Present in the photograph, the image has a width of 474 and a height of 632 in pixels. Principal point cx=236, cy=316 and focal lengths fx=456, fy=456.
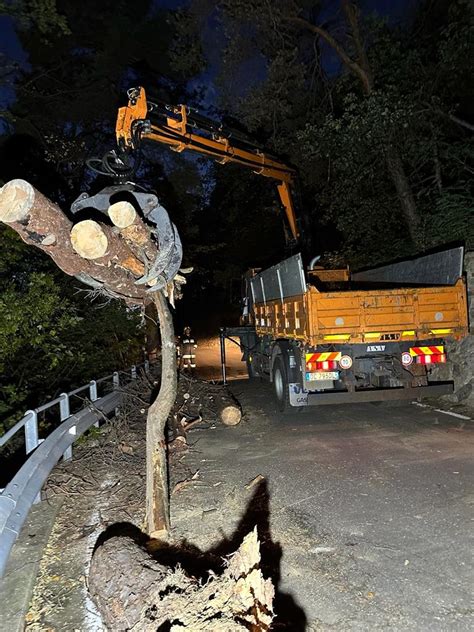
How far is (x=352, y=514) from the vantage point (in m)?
4.38

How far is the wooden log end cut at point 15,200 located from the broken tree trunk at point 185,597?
2.31 metres

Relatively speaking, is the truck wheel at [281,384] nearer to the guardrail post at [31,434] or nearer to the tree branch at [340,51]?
the guardrail post at [31,434]

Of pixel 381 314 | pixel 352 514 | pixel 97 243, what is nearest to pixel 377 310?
pixel 381 314

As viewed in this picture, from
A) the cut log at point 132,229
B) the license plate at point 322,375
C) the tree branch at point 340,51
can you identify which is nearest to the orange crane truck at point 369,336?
the license plate at point 322,375

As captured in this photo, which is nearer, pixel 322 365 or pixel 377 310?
pixel 377 310

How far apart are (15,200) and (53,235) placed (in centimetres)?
31

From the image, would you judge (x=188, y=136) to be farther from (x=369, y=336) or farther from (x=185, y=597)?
(x=185, y=597)

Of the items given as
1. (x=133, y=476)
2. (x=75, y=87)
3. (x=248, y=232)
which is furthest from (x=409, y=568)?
(x=248, y=232)

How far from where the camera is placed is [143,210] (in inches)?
145

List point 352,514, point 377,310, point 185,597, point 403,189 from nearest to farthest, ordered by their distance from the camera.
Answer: point 185,597, point 352,514, point 377,310, point 403,189

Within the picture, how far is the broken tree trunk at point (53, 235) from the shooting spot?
2.75 metres

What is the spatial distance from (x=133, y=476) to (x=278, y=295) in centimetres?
482

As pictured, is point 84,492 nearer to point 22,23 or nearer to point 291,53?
point 22,23

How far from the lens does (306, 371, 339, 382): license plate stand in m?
7.77
